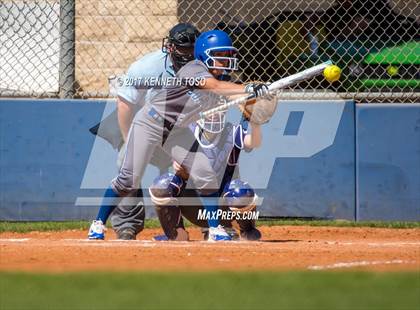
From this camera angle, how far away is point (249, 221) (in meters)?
9.27

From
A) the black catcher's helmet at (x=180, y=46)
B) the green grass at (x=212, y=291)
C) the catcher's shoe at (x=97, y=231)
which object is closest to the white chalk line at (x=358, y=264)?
the green grass at (x=212, y=291)

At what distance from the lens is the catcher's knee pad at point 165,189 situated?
30.3ft

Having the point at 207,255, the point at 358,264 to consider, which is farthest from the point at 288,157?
the point at 358,264

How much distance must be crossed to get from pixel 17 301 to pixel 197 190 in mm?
3893

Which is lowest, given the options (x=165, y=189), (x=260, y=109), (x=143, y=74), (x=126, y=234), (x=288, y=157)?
(x=288, y=157)

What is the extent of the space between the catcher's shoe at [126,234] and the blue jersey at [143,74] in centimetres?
114

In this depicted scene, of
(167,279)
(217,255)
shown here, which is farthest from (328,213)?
(167,279)

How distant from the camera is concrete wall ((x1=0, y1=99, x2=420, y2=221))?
Result: 10867mm

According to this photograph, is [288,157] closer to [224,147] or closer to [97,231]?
[224,147]

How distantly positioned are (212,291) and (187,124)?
3651 millimetres

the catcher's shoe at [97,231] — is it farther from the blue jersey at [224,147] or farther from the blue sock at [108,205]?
the blue jersey at [224,147]

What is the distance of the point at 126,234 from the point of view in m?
9.66

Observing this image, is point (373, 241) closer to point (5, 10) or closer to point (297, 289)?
point (297, 289)

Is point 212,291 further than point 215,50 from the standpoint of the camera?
No
